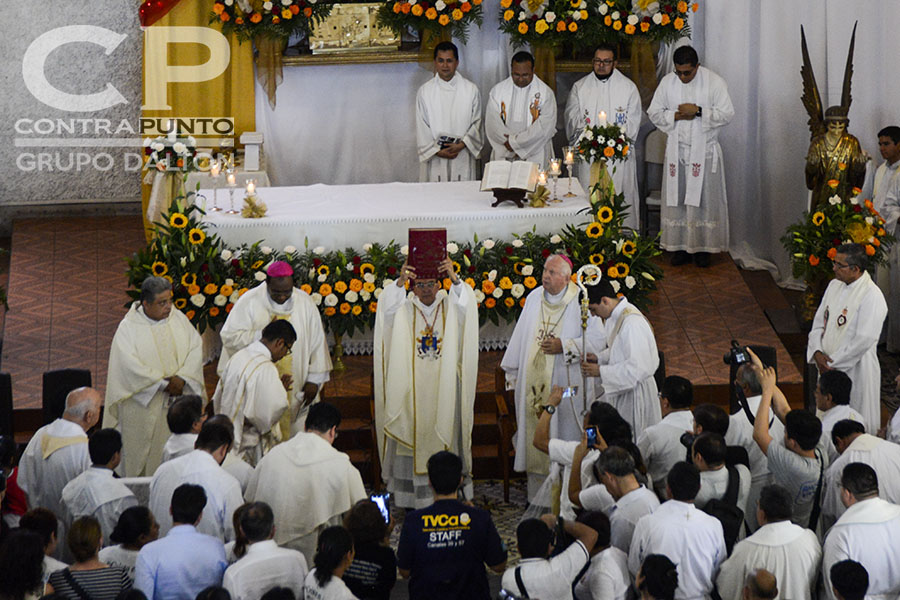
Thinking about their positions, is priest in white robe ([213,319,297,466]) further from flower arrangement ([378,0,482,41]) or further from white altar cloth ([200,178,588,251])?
flower arrangement ([378,0,482,41])

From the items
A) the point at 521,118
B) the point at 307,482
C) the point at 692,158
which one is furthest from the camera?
the point at 521,118

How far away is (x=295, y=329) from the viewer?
8.45 meters

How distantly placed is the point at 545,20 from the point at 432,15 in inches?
Result: 44.9

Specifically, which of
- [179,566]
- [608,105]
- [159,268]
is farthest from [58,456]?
[608,105]

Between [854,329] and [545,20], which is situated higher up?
[545,20]

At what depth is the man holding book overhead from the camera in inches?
335

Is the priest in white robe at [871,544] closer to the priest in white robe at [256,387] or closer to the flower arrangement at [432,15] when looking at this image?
the priest in white robe at [256,387]

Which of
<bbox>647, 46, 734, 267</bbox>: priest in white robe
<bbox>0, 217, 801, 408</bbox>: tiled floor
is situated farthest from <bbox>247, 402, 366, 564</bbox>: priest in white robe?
<bbox>647, 46, 734, 267</bbox>: priest in white robe

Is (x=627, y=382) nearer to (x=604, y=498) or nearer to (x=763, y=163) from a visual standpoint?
(x=604, y=498)

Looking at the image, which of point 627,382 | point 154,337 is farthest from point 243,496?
point 627,382

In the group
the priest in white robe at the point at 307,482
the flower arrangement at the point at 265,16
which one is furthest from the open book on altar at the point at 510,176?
the priest in white robe at the point at 307,482

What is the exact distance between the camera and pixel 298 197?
1102 centimetres

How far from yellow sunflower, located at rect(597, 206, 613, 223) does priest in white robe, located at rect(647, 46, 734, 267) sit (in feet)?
8.42

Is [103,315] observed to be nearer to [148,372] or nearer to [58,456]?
[148,372]
